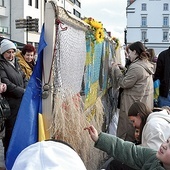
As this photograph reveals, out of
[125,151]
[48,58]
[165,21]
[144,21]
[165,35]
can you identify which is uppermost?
[165,21]

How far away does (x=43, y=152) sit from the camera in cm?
139

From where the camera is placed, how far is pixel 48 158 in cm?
135

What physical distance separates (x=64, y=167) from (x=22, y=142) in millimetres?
1047

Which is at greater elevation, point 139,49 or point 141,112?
point 139,49

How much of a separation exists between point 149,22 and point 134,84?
75265 mm

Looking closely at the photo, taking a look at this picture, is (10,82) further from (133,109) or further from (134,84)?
(134,84)

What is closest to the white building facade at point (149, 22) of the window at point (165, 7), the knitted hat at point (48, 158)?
the window at point (165, 7)

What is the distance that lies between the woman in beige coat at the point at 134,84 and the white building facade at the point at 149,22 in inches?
2787

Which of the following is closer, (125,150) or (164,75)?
(125,150)

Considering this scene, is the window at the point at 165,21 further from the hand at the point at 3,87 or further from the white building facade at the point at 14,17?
the hand at the point at 3,87

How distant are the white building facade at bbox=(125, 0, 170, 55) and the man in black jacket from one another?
6988cm

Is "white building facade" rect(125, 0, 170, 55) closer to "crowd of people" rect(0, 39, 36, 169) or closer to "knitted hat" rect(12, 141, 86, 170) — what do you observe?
"crowd of people" rect(0, 39, 36, 169)

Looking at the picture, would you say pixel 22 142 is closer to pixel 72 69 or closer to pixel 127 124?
pixel 72 69

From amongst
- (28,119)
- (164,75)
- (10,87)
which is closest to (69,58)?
(28,119)
